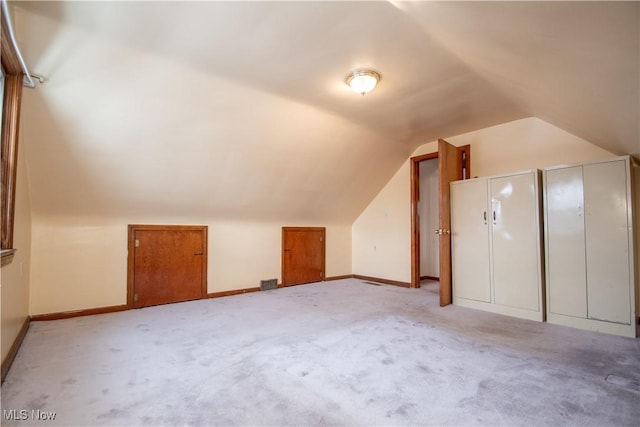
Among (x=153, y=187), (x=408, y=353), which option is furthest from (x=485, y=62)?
(x=153, y=187)

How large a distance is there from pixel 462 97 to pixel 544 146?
4.86ft

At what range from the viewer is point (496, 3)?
155 centimetres

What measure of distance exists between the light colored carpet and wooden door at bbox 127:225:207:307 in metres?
0.55

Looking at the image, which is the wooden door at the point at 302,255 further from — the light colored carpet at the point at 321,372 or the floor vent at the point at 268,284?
the light colored carpet at the point at 321,372

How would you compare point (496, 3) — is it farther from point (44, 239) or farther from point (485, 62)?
point (44, 239)

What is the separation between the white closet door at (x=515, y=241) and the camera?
3.35m

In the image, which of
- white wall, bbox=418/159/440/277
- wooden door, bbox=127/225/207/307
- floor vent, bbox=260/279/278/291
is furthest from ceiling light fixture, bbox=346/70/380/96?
white wall, bbox=418/159/440/277

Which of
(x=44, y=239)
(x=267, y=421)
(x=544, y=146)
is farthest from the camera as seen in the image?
(x=544, y=146)

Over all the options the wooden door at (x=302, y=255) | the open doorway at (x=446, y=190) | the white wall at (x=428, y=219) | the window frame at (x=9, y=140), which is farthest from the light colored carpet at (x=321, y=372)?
the white wall at (x=428, y=219)

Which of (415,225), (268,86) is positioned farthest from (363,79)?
(415,225)

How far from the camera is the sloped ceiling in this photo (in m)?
1.83

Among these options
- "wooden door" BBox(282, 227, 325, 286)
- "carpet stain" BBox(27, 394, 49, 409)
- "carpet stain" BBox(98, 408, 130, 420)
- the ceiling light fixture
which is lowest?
"carpet stain" BBox(98, 408, 130, 420)

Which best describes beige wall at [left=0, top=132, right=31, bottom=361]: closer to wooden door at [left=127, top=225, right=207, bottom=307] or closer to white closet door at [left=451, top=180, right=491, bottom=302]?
wooden door at [left=127, top=225, right=207, bottom=307]

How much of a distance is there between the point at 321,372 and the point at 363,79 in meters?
2.41
